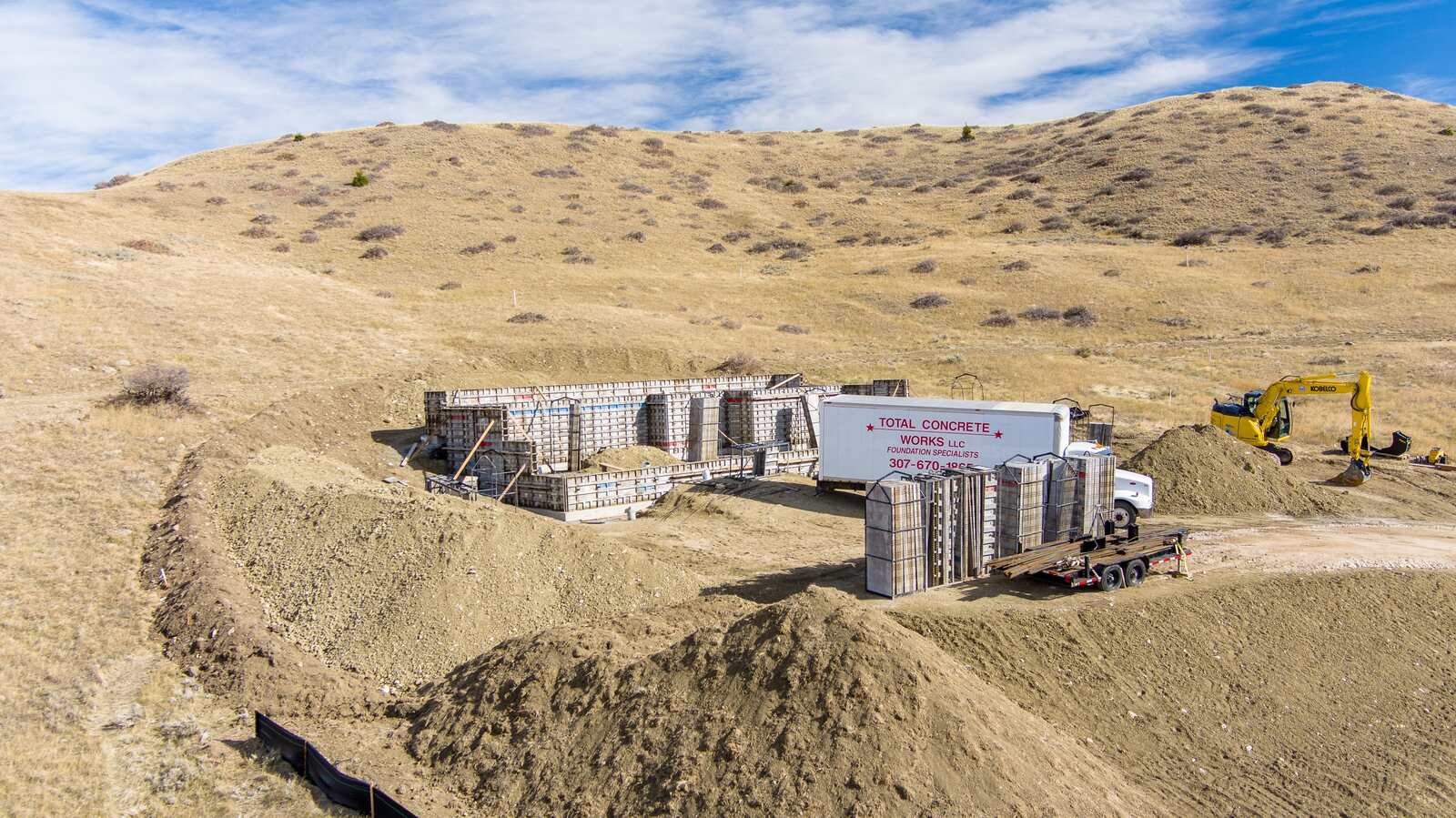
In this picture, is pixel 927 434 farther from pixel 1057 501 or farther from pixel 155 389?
pixel 155 389

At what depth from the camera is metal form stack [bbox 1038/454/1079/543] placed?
16.1 m

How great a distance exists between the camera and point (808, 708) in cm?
863

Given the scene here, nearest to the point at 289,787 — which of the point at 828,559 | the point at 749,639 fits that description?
the point at 749,639

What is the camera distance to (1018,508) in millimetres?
15562

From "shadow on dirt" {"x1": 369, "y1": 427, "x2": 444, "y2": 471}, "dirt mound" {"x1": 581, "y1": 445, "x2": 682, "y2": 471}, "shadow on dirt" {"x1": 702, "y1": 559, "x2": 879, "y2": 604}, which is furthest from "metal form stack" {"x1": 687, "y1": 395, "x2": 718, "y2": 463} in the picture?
"shadow on dirt" {"x1": 702, "y1": 559, "x2": 879, "y2": 604}

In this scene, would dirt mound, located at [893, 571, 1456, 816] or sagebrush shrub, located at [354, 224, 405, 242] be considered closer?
dirt mound, located at [893, 571, 1456, 816]

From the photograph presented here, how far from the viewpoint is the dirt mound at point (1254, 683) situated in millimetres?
10266

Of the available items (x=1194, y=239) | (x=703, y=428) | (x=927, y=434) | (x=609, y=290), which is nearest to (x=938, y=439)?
(x=927, y=434)

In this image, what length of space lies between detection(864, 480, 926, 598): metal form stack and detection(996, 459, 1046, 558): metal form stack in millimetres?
1966

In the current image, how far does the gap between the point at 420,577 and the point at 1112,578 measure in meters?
10.8

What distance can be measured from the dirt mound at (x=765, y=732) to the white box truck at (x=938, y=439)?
10.1m

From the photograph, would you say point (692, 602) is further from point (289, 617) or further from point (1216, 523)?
point (1216, 523)

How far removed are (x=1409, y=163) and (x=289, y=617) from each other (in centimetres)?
7909

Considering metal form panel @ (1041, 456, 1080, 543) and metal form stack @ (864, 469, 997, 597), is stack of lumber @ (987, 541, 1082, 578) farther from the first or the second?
metal form panel @ (1041, 456, 1080, 543)
